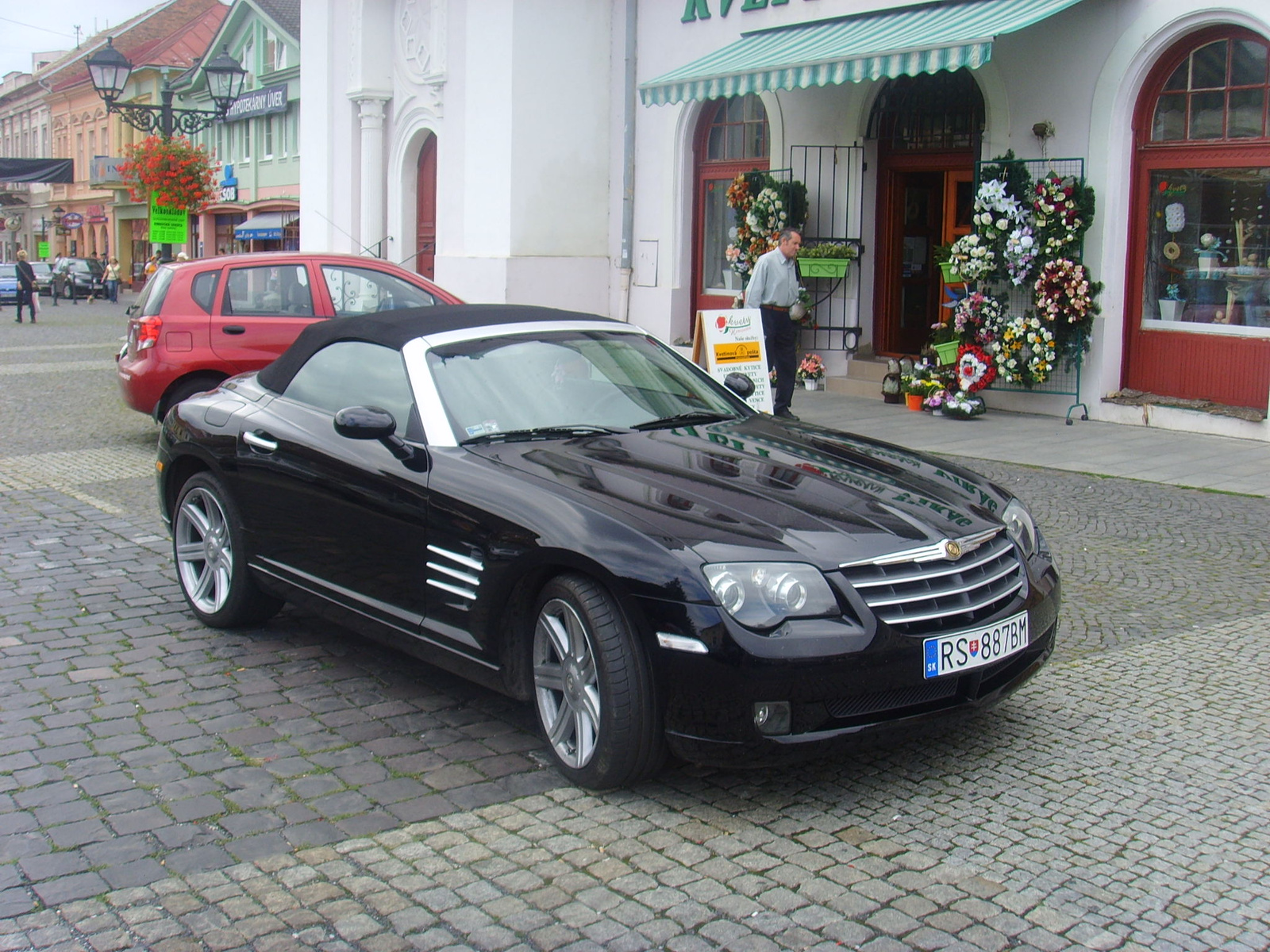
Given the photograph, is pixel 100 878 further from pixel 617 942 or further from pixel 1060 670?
pixel 1060 670

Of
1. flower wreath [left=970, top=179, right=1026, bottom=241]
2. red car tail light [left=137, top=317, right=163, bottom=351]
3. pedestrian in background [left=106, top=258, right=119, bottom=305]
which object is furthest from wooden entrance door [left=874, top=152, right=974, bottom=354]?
pedestrian in background [left=106, top=258, right=119, bottom=305]

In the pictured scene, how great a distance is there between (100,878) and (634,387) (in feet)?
9.24

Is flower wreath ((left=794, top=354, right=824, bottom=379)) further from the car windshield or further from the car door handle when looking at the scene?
the car door handle

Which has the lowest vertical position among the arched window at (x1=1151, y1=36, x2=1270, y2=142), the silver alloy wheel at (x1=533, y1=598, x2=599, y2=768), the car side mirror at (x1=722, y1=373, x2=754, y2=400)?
the silver alloy wheel at (x1=533, y1=598, x2=599, y2=768)

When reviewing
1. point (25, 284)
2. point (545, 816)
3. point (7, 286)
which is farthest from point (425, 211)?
point (7, 286)

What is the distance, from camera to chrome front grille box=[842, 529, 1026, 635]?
4.12m

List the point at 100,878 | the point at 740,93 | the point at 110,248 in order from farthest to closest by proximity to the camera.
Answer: the point at 110,248
the point at 740,93
the point at 100,878

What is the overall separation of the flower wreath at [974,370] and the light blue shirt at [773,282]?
2117 millimetres

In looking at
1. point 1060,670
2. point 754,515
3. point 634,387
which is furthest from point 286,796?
point 1060,670

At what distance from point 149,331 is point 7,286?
37.0 meters

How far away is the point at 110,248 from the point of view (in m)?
69.1

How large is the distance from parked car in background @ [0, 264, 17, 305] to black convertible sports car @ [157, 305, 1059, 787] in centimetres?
4162

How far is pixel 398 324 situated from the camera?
5.65 metres

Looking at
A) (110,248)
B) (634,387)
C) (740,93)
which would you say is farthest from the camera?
(110,248)
